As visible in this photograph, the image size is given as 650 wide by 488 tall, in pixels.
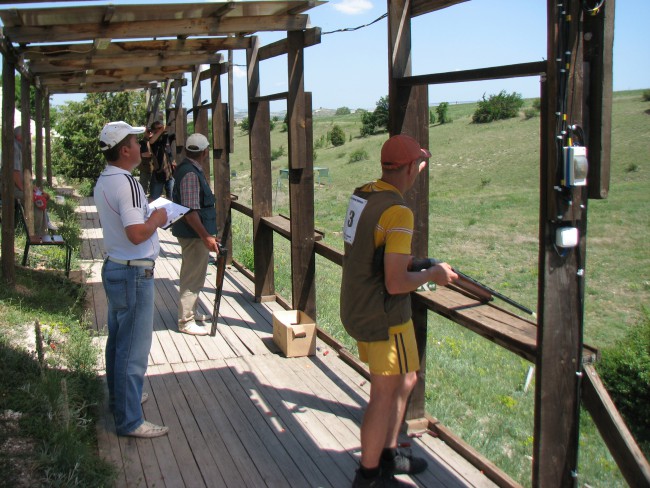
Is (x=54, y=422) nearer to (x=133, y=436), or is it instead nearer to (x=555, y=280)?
(x=133, y=436)

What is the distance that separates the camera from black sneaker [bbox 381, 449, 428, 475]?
3.51 meters

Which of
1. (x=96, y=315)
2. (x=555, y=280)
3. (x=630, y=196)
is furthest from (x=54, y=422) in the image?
(x=630, y=196)

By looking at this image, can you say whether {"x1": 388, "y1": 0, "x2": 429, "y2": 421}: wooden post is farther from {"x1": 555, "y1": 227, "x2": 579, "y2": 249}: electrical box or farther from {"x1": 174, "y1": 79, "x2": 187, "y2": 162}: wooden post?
{"x1": 174, "y1": 79, "x2": 187, "y2": 162}: wooden post

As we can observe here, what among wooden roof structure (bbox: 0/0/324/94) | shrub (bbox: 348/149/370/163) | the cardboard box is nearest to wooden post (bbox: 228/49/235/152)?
wooden roof structure (bbox: 0/0/324/94)

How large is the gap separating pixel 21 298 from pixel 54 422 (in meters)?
3.00

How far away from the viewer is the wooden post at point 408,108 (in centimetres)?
398

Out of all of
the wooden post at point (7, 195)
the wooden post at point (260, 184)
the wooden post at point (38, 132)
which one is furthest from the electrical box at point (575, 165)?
the wooden post at point (38, 132)

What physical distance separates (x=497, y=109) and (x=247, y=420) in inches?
1886

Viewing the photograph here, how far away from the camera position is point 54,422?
3727 millimetres

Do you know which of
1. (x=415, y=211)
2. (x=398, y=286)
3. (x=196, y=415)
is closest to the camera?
(x=398, y=286)

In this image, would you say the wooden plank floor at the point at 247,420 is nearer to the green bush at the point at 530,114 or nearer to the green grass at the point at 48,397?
the green grass at the point at 48,397

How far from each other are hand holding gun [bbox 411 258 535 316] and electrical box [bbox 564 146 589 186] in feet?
2.50

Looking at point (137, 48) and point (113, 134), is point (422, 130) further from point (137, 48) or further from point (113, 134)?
point (137, 48)

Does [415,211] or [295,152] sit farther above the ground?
[295,152]
